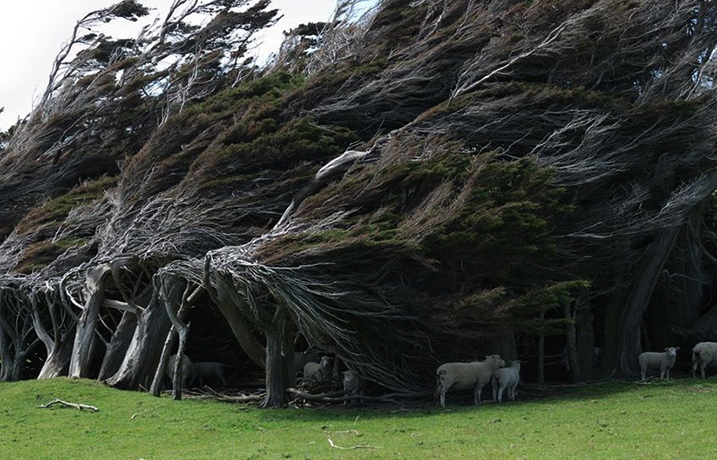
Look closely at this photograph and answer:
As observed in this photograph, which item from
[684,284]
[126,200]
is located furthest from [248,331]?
[684,284]

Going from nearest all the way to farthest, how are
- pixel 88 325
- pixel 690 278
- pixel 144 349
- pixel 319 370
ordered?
1. pixel 319 370
2. pixel 144 349
3. pixel 88 325
4. pixel 690 278

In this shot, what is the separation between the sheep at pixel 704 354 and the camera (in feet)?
77.7

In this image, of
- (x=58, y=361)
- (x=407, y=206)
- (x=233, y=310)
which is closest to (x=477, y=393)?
(x=407, y=206)

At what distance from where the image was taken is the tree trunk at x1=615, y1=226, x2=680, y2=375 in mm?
24891

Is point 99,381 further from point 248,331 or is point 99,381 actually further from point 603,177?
point 603,177

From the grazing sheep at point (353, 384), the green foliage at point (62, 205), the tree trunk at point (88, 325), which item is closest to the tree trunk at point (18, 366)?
the tree trunk at point (88, 325)

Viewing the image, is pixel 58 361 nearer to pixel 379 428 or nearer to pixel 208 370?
pixel 208 370

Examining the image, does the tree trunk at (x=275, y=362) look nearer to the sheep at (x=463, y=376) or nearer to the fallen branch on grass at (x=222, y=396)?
the fallen branch on grass at (x=222, y=396)

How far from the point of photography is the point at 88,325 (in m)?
26.4

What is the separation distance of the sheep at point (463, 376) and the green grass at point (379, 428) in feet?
1.66

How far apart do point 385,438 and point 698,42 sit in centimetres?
1542

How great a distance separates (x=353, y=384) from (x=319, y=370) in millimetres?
2642

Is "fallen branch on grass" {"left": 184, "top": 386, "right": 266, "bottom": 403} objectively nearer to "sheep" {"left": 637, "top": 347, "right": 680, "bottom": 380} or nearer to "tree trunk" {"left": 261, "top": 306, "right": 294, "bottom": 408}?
"tree trunk" {"left": 261, "top": 306, "right": 294, "bottom": 408}

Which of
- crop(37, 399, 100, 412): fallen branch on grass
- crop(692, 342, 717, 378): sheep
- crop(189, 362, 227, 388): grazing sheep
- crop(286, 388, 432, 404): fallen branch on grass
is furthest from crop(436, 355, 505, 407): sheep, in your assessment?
crop(189, 362, 227, 388): grazing sheep
